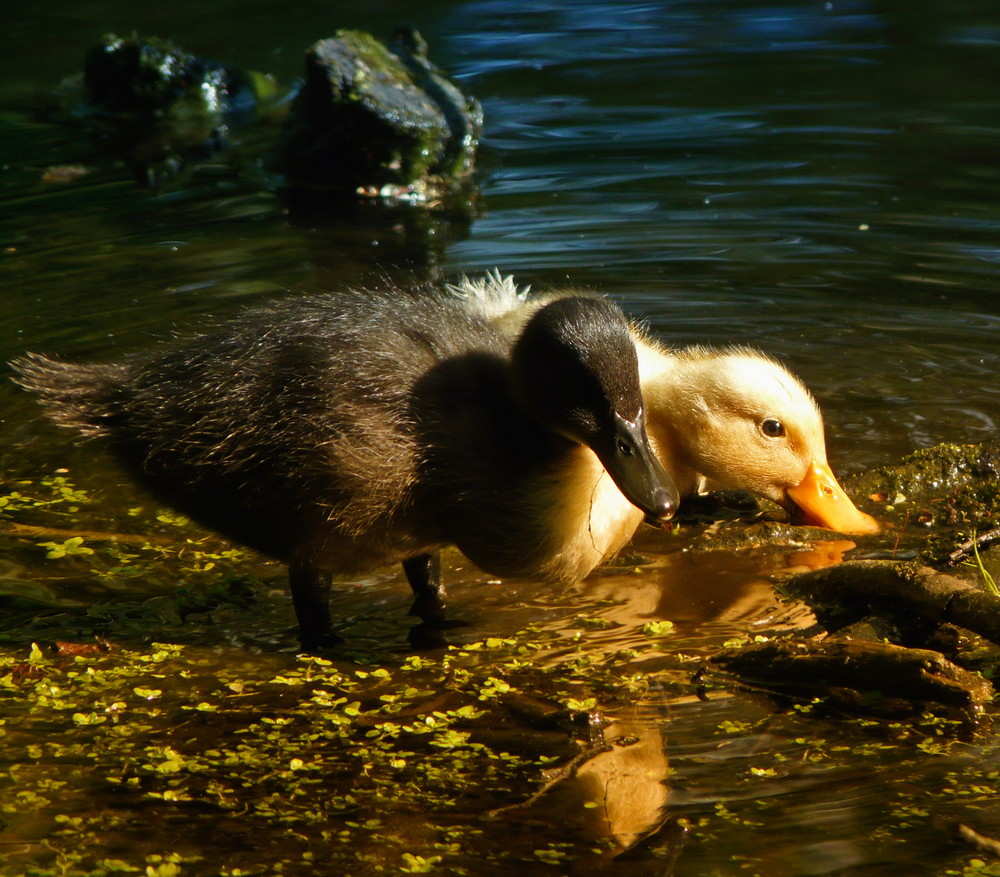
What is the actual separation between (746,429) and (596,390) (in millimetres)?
1419

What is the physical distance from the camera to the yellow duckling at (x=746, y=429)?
5.26 meters

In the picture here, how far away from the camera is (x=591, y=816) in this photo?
3293 mm

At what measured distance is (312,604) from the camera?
4555 millimetres

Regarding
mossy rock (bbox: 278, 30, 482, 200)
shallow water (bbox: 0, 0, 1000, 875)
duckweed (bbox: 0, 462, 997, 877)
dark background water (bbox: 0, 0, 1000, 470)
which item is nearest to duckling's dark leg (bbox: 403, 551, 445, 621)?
shallow water (bbox: 0, 0, 1000, 875)

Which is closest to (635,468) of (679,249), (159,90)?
(679,249)

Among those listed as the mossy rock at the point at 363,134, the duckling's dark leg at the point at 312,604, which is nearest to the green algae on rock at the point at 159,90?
the mossy rock at the point at 363,134

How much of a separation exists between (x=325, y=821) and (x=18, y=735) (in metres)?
1.09

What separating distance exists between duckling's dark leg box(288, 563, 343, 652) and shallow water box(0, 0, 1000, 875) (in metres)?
0.15

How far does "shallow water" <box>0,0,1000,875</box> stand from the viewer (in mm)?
3387

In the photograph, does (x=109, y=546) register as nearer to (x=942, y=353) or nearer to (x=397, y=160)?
(x=942, y=353)

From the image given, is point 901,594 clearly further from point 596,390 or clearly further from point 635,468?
point 596,390

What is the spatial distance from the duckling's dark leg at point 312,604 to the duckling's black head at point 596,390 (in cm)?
101

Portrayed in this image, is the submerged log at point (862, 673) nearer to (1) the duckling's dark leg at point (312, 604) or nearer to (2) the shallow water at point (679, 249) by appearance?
(2) the shallow water at point (679, 249)

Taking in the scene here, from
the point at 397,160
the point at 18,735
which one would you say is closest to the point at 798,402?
the point at 18,735
